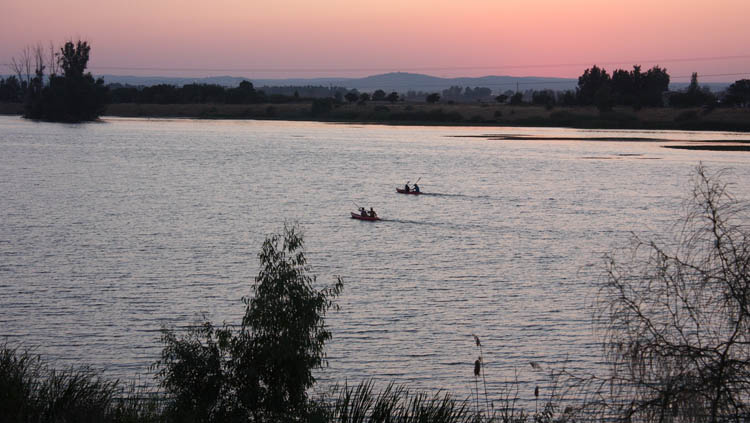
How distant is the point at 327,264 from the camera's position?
49219 millimetres

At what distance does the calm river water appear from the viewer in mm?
33450

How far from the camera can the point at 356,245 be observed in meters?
56.5

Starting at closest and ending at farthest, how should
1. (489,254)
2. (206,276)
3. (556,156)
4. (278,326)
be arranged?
(278,326) < (206,276) < (489,254) < (556,156)

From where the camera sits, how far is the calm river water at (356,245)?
33450 millimetres

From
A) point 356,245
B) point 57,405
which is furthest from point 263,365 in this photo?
point 356,245

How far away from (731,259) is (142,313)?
92.6 feet

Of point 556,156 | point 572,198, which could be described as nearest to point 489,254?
point 572,198

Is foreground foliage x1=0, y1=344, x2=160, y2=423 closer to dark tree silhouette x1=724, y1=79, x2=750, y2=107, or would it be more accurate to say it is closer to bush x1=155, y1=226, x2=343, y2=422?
bush x1=155, y1=226, x2=343, y2=422

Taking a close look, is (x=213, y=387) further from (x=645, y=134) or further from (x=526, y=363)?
(x=645, y=134)

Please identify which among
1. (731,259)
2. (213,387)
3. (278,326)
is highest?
(731,259)

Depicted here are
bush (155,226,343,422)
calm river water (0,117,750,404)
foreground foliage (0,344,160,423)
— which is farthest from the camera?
calm river water (0,117,750,404)

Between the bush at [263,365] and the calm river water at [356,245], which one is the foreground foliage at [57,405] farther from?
the calm river water at [356,245]

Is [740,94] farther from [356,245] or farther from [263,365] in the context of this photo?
[263,365]

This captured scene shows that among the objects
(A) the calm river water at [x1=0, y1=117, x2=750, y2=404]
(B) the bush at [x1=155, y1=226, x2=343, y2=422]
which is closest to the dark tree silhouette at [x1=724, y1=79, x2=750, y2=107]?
(A) the calm river water at [x1=0, y1=117, x2=750, y2=404]
